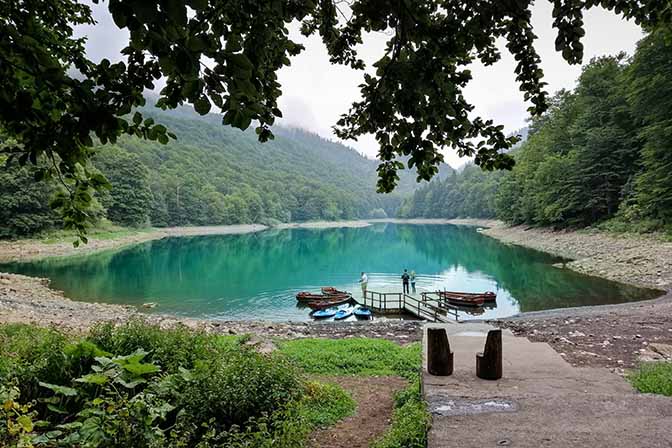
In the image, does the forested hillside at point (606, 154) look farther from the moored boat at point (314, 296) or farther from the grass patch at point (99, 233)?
the grass patch at point (99, 233)

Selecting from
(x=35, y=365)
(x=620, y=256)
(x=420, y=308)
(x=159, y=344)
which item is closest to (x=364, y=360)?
(x=159, y=344)

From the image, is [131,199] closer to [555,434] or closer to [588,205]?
[588,205]

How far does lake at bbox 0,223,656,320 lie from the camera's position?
2128cm

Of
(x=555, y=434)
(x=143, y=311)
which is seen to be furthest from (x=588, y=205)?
(x=555, y=434)

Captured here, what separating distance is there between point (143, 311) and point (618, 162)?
1792 inches

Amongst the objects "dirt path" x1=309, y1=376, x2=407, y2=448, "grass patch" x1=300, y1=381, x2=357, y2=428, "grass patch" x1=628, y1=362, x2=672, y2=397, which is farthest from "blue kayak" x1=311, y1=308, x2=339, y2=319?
"grass patch" x1=628, y1=362, x2=672, y2=397

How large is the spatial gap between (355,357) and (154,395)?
19.7 feet

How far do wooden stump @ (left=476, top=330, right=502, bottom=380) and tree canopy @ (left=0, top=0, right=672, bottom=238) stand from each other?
8.29 ft

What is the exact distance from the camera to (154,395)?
391cm

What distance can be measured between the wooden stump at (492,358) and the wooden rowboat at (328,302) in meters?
16.5

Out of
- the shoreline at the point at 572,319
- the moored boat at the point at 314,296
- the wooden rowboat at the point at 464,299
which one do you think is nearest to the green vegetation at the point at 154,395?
the shoreline at the point at 572,319

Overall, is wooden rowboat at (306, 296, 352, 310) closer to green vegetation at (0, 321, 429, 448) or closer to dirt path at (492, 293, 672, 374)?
dirt path at (492, 293, 672, 374)

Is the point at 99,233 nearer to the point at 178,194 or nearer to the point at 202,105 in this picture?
the point at 178,194

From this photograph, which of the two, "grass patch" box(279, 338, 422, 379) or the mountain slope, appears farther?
the mountain slope
